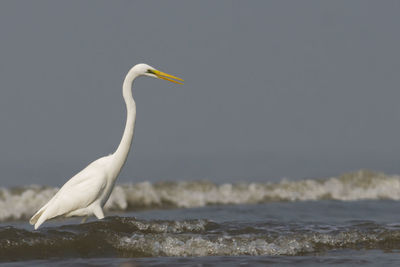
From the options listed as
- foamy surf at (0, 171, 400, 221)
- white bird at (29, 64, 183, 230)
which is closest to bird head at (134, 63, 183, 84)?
white bird at (29, 64, 183, 230)

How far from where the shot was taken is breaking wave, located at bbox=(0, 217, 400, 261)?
402 inches

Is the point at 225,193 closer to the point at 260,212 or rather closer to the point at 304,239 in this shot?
the point at 260,212

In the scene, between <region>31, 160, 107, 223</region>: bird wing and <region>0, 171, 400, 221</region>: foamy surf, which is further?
<region>0, 171, 400, 221</region>: foamy surf

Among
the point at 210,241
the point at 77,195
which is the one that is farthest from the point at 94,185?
the point at 210,241

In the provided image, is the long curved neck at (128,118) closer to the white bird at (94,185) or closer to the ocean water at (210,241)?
the white bird at (94,185)

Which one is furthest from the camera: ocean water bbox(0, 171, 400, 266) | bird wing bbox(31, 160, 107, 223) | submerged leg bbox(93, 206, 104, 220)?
submerged leg bbox(93, 206, 104, 220)

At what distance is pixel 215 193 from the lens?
20.2 m

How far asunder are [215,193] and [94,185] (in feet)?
30.7

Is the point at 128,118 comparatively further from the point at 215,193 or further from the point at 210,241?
the point at 215,193

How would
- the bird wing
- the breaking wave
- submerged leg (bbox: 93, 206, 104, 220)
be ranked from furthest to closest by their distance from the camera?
submerged leg (bbox: 93, 206, 104, 220)
the bird wing
the breaking wave

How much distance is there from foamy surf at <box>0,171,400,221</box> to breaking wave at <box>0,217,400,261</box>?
670 centimetres

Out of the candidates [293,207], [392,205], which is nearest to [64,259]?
[293,207]

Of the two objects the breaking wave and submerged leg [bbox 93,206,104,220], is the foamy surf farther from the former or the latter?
the breaking wave

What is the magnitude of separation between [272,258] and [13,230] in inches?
140
